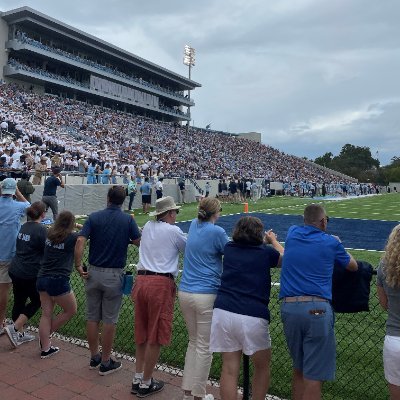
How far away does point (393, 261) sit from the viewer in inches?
118

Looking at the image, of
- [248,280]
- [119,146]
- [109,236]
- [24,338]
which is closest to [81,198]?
[24,338]

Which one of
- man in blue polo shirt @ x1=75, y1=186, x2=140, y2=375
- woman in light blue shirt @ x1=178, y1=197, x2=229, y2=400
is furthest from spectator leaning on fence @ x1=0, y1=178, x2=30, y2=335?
woman in light blue shirt @ x1=178, y1=197, x2=229, y2=400

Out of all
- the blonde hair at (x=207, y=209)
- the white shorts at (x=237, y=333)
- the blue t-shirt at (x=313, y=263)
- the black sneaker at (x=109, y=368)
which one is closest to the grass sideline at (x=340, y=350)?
the black sneaker at (x=109, y=368)

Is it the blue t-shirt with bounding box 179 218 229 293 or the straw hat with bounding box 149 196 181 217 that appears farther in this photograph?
the straw hat with bounding box 149 196 181 217

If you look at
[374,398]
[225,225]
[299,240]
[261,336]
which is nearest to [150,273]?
[261,336]

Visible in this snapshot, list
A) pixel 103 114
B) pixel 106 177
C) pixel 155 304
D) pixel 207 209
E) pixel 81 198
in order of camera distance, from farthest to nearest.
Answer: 1. pixel 103 114
2. pixel 106 177
3. pixel 81 198
4. pixel 155 304
5. pixel 207 209

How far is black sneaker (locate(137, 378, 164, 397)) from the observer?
4.10 meters

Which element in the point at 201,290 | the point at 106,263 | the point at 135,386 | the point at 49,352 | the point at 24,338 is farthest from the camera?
the point at 24,338

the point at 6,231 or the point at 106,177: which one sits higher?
the point at 106,177

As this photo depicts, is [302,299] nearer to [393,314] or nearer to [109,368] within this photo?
[393,314]

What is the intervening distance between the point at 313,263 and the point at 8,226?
388 centimetres

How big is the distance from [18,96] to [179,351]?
125 ft

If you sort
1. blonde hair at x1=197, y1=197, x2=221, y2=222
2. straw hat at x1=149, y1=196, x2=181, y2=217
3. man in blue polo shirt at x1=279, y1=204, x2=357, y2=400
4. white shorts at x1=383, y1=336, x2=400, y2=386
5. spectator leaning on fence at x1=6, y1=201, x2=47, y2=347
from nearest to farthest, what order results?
white shorts at x1=383, y1=336, x2=400, y2=386 < man in blue polo shirt at x1=279, y1=204, x2=357, y2=400 < blonde hair at x1=197, y1=197, x2=221, y2=222 < straw hat at x1=149, y1=196, x2=181, y2=217 < spectator leaning on fence at x1=6, y1=201, x2=47, y2=347

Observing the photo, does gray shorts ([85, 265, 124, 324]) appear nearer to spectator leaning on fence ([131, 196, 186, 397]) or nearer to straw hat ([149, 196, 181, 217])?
spectator leaning on fence ([131, 196, 186, 397])
